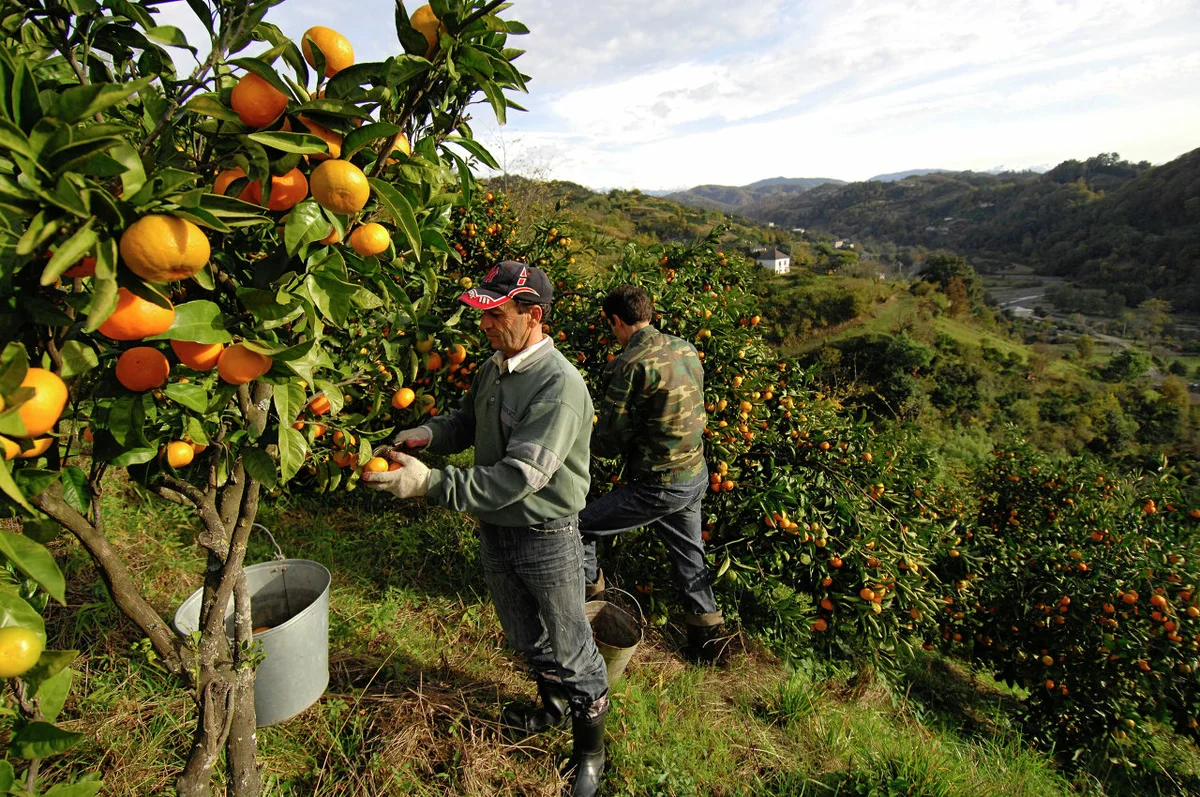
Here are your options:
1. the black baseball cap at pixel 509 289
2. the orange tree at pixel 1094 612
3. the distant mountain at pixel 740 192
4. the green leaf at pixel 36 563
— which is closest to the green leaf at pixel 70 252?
the green leaf at pixel 36 563

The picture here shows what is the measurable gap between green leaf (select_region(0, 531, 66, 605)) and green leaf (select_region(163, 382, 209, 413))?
0.27 m

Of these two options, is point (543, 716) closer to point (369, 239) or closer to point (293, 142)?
point (369, 239)

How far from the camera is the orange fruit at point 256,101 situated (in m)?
0.90

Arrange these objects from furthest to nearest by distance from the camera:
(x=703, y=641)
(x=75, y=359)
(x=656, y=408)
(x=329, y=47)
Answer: (x=703, y=641)
(x=656, y=408)
(x=329, y=47)
(x=75, y=359)

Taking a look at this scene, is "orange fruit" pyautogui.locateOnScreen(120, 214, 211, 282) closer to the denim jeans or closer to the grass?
the grass

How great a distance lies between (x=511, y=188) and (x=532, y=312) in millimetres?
10213

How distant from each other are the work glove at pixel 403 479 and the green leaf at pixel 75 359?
80 cm

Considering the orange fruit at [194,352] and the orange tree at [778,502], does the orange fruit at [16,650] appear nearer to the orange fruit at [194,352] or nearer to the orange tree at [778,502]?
the orange fruit at [194,352]

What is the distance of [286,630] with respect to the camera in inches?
74.6

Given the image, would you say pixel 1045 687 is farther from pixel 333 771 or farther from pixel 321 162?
pixel 321 162

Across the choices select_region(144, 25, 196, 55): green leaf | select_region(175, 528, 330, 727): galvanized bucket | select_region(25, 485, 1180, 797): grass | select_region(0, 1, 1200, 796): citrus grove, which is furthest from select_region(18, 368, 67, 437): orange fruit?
select_region(25, 485, 1180, 797): grass

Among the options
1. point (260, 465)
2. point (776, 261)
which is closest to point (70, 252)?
point (260, 465)

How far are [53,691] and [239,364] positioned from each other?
0.63m

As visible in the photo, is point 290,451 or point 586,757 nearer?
point 290,451
